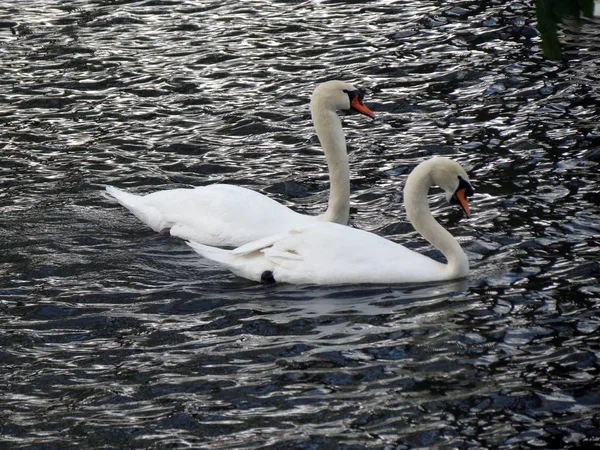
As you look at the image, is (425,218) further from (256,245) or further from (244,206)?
(244,206)

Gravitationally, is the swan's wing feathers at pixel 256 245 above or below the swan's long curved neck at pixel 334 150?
below

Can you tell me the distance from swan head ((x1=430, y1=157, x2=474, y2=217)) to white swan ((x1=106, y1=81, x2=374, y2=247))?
3.55 ft

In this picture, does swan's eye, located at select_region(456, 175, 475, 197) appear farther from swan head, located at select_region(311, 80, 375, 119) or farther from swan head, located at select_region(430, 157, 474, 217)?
swan head, located at select_region(311, 80, 375, 119)

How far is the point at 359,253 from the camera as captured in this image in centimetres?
766

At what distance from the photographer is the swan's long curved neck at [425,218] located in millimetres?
7633

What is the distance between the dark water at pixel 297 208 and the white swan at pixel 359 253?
0.46ft

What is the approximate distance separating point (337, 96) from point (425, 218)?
1.53 metres

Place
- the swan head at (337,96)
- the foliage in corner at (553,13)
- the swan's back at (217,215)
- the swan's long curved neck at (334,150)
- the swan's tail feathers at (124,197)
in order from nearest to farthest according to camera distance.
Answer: the foliage in corner at (553,13) → the swan's back at (217,215) → the swan's long curved neck at (334,150) → the swan head at (337,96) → the swan's tail feathers at (124,197)

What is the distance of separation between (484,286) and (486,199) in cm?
184

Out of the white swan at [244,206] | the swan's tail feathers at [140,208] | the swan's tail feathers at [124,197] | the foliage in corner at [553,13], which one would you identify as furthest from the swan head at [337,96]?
the foliage in corner at [553,13]

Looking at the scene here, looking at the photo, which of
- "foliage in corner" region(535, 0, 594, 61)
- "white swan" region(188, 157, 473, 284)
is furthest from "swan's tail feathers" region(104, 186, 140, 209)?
"foliage in corner" region(535, 0, 594, 61)

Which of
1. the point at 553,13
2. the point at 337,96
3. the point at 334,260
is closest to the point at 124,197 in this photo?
the point at 337,96

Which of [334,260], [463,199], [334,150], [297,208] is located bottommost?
[297,208]

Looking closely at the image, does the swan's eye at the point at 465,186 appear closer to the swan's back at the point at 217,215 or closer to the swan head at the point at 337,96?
the swan's back at the point at 217,215
